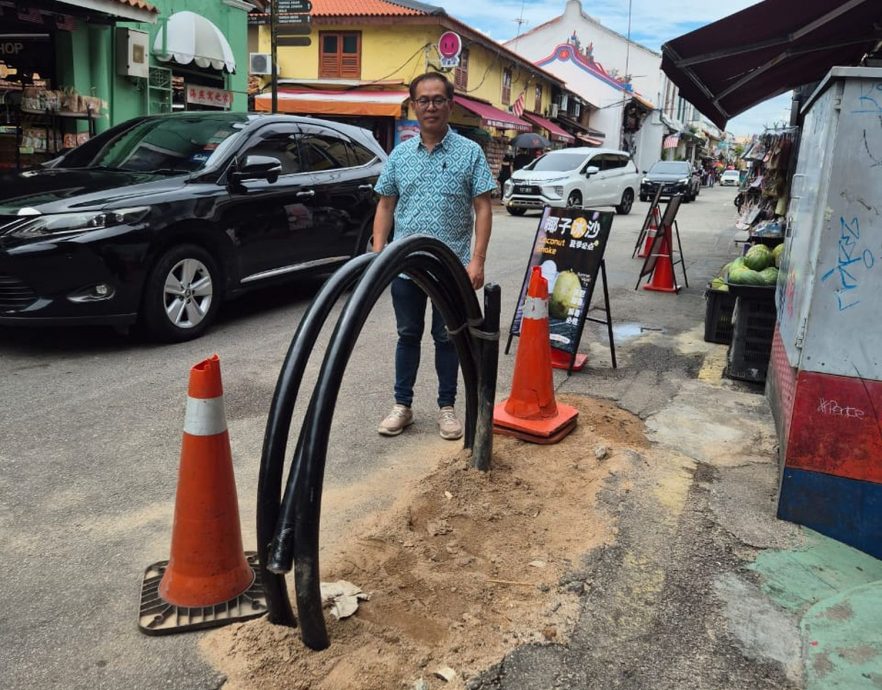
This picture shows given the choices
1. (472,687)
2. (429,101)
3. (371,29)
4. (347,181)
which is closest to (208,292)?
(347,181)

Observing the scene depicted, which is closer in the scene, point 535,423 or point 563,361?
point 535,423

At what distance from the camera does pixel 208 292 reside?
20.2 ft

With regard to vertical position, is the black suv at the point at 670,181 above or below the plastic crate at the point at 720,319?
above

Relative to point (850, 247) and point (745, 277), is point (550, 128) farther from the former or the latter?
point (850, 247)

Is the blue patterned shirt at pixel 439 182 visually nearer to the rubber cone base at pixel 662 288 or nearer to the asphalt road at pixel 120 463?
the asphalt road at pixel 120 463

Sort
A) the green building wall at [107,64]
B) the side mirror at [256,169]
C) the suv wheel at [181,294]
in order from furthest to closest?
the green building wall at [107,64] < the side mirror at [256,169] < the suv wheel at [181,294]

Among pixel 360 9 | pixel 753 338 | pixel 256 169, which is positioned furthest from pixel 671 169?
pixel 256 169

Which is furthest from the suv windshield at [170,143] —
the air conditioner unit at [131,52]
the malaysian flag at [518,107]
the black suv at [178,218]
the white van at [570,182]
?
the malaysian flag at [518,107]

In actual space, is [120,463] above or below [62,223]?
below

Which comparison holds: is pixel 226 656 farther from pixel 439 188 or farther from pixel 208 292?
pixel 208 292

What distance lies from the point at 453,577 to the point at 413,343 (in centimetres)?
171

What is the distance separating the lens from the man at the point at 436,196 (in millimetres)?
3795

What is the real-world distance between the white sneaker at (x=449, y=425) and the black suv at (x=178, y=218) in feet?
8.82

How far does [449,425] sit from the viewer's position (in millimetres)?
4176
